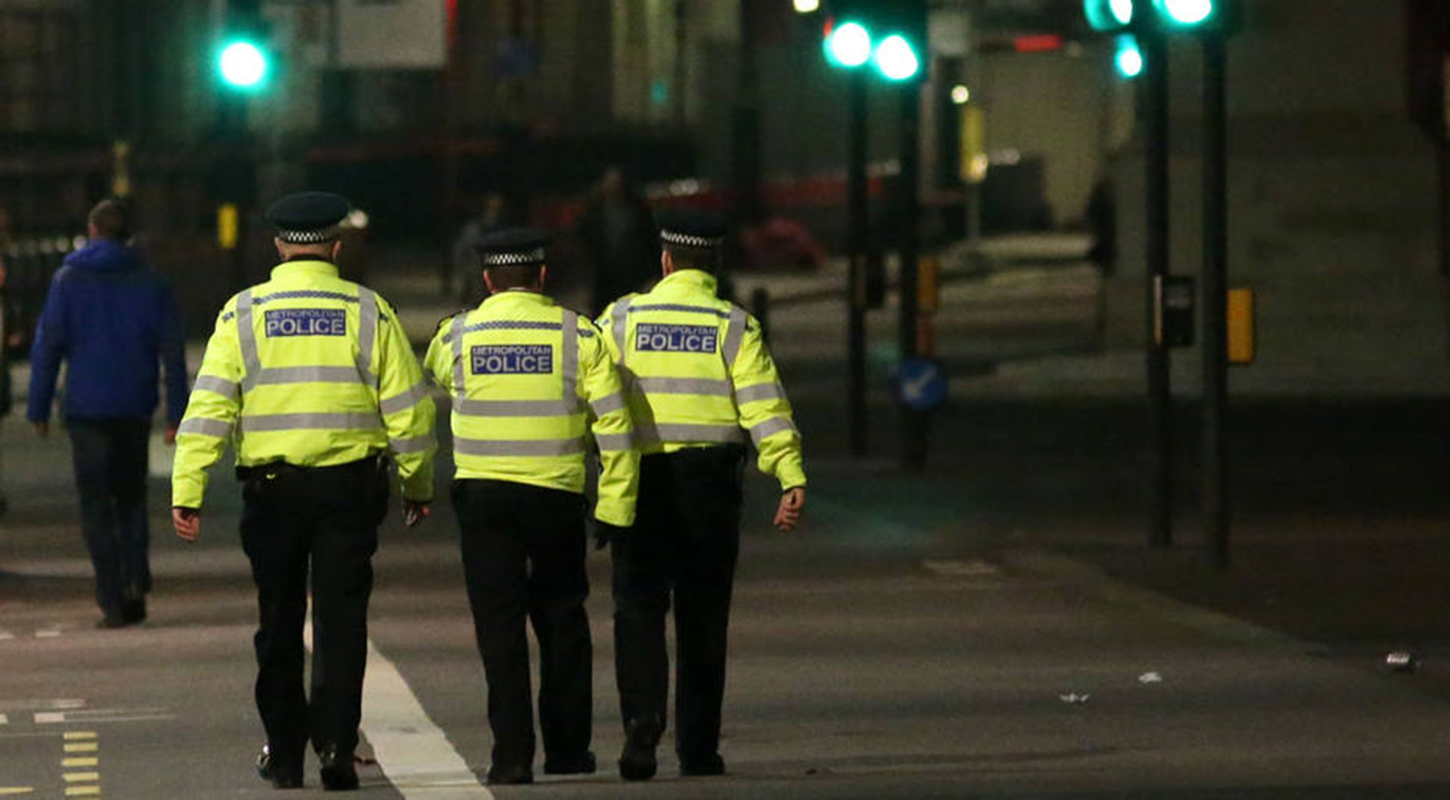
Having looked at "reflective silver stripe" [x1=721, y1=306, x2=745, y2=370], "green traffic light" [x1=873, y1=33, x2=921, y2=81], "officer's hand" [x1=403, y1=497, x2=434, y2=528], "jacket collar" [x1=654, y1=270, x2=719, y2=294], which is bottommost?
"officer's hand" [x1=403, y1=497, x2=434, y2=528]

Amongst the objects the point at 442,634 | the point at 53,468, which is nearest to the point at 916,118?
the point at 53,468

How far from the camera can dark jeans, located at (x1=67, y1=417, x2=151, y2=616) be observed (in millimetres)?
15039

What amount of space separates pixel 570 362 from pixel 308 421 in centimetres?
80

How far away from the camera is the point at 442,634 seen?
14.5 m

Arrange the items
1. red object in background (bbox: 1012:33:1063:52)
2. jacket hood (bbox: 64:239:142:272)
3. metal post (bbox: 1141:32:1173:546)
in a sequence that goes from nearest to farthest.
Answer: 1. jacket hood (bbox: 64:239:142:272)
2. metal post (bbox: 1141:32:1173:546)
3. red object in background (bbox: 1012:33:1063:52)

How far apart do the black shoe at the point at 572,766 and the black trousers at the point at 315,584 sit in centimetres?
63

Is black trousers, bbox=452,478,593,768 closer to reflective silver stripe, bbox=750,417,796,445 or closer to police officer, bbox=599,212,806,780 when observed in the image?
police officer, bbox=599,212,806,780

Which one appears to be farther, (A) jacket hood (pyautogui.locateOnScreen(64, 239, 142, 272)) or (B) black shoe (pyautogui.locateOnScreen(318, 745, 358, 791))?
(A) jacket hood (pyautogui.locateOnScreen(64, 239, 142, 272))

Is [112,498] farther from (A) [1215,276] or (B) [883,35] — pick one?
Answer: (B) [883,35]

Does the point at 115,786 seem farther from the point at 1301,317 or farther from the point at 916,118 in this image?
→ the point at 1301,317

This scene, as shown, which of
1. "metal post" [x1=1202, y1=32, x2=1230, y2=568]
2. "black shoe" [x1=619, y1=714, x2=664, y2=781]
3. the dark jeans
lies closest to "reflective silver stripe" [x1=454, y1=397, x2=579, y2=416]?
"black shoe" [x1=619, y1=714, x2=664, y2=781]

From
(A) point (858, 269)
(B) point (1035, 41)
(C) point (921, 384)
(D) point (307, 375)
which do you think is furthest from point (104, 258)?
(B) point (1035, 41)

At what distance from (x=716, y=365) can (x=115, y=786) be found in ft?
7.20

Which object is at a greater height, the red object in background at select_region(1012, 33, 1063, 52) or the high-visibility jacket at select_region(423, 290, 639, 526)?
the red object in background at select_region(1012, 33, 1063, 52)
